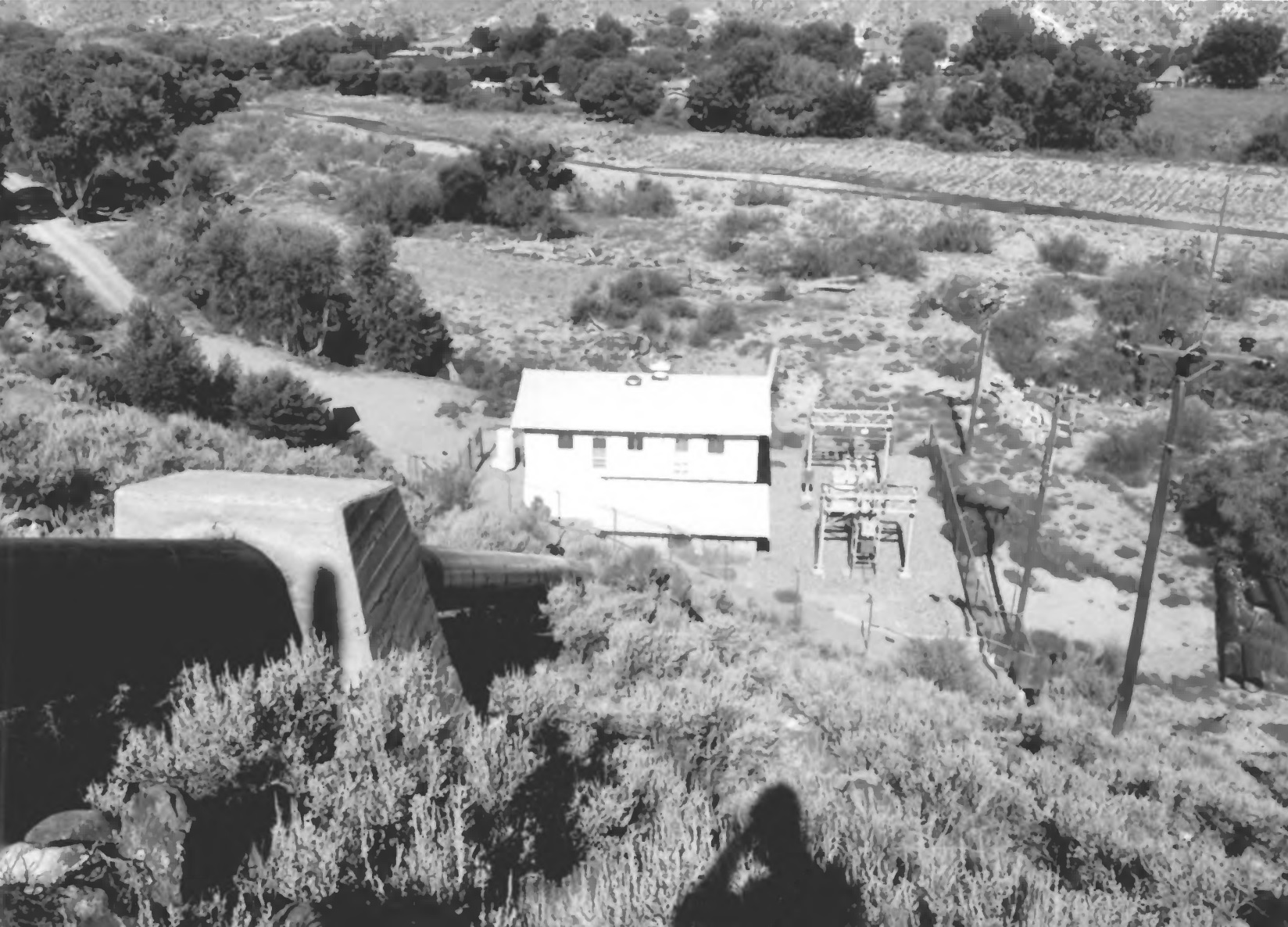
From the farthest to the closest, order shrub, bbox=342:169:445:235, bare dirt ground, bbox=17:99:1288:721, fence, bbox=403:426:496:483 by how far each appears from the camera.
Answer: shrub, bbox=342:169:445:235 → fence, bbox=403:426:496:483 → bare dirt ground, bbox=17:99:1288:721

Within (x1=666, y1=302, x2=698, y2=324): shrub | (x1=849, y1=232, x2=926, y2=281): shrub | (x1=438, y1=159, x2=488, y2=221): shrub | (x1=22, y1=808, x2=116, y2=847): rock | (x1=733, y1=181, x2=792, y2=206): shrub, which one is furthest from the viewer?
(x1=733, y1=181, x2=792, y2=206): shrub

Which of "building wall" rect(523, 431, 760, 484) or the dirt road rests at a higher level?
"building wall" rect(523, 431, 760, 484)

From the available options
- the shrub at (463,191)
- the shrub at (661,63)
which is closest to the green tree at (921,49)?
the shrub at (661,63)

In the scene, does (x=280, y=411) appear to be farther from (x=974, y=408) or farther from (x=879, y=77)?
(x=879, y=77)

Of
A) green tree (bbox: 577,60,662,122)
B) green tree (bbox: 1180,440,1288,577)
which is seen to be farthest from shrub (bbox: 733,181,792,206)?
green tree (bbox: 1180,440,1288,577)

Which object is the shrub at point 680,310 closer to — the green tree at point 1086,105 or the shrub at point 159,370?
the shrub at point 159,370

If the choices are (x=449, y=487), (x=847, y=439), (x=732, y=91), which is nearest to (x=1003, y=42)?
(x=732, y=91)

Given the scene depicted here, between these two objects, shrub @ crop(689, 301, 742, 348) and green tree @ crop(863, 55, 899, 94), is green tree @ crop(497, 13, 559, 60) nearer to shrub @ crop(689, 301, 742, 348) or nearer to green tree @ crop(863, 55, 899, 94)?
green tree @ crop(863, 55, 899, 94)
